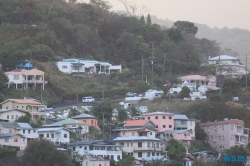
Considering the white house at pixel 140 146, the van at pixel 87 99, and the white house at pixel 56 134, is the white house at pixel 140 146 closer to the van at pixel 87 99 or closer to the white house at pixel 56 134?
the white house at pixel 56 134

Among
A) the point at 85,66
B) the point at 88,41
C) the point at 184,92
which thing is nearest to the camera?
the point at 184,92

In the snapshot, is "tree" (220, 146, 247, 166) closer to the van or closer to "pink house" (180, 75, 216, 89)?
the van

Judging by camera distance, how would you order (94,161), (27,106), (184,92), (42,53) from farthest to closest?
(42,53) < (184,92) < (27,106) < (94,161)

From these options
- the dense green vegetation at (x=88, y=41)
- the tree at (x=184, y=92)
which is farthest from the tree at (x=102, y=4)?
the tree at (x=184, y=92)

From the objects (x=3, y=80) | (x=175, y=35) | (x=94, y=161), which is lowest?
(x=94, y=161)

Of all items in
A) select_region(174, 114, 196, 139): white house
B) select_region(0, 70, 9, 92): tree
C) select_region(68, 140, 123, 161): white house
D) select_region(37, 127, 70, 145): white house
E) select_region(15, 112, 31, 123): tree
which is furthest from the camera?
select_region(0, 70, 9, 92): tree

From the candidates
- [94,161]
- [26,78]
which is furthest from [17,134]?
[26,78]

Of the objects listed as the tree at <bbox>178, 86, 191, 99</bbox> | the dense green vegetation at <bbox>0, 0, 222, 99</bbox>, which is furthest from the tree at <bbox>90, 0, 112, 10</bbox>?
the tree at <bbox>178, 86, 191, 99</bbox>

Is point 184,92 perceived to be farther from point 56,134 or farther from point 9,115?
point 56,134
